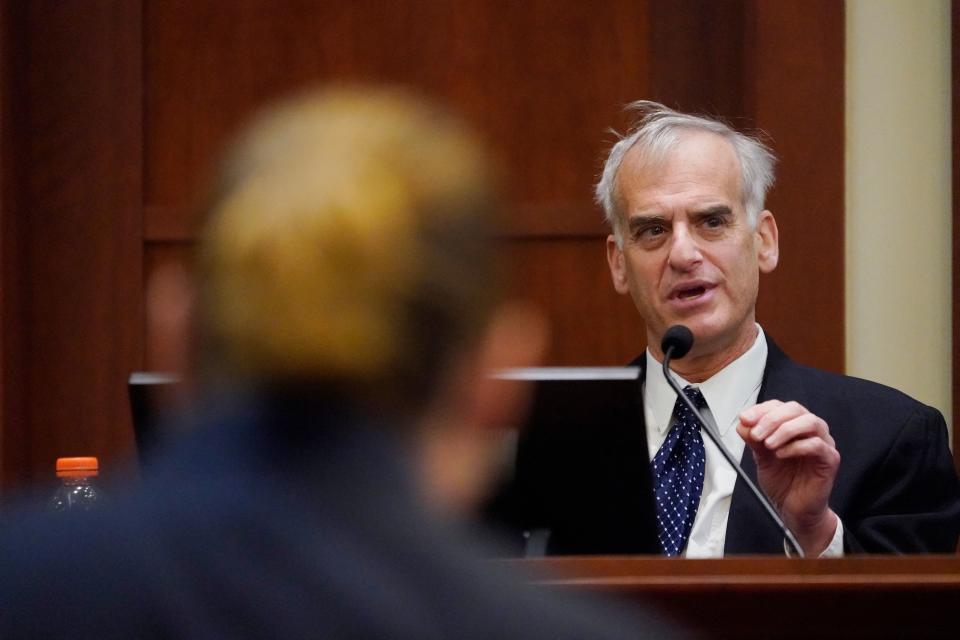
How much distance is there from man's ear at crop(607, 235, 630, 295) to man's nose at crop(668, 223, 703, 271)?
13cm

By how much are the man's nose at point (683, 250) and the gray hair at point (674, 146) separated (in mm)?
117

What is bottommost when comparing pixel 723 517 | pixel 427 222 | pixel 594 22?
pixel 723 517

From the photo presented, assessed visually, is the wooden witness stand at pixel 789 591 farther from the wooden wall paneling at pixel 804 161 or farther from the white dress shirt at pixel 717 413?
the wooden wall paneling at pixel 804 161

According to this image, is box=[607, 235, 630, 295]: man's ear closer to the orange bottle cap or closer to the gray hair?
the gray hair

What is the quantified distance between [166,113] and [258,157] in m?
2.16

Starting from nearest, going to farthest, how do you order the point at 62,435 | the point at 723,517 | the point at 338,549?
the point at 338,549, the point at 723,517, the point at 62,435

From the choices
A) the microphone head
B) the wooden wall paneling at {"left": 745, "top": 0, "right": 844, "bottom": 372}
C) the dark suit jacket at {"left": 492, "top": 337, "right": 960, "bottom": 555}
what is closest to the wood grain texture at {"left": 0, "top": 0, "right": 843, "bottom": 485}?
the wooden wall paneling at {"left": 745, "top": 0, "right": 844, "bottom": 372}

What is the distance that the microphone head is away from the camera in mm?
1985

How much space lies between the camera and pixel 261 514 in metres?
0.73

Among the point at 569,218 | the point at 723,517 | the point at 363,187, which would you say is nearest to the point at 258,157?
the point at 363,187

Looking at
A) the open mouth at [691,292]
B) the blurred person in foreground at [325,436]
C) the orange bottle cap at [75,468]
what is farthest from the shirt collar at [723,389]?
the blurred person in foreground at [325,436]

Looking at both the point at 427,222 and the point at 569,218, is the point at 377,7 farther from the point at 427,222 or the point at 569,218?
the point at 427,222

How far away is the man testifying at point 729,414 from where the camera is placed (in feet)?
6.19

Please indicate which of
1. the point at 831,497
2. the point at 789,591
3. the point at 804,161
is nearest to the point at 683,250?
the point at 804,161
